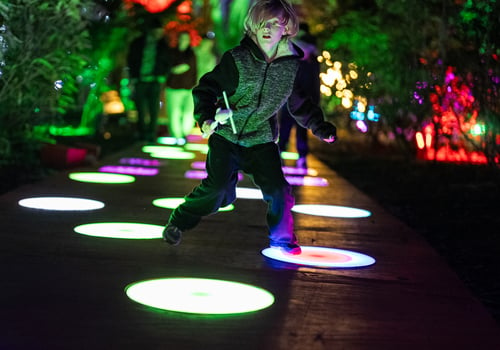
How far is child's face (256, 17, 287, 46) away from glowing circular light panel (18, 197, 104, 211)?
108 inches

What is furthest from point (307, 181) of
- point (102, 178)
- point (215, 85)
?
point (215, 85)

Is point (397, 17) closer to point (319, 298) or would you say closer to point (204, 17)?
point (319, 298)

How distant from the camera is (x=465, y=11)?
343 inches

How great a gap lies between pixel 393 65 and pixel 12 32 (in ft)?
18.2

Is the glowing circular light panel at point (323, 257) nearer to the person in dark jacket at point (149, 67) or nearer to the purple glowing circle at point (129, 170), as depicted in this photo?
the purple glowing circle at point (129, 170)

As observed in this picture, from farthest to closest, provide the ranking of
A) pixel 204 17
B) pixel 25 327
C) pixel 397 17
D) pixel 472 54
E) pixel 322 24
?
pixel 204 17
pixel 322 24
pixel 397 17
pixel 472 54
pixel 25 327

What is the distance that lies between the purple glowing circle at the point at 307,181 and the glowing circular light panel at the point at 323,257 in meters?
4.52

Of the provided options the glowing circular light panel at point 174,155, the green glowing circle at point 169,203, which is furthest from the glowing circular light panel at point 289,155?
the green glowing circle at point 169,203

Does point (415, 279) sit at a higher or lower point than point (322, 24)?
lower

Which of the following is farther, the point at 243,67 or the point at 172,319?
the point at 243,67

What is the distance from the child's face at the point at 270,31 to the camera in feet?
18.3

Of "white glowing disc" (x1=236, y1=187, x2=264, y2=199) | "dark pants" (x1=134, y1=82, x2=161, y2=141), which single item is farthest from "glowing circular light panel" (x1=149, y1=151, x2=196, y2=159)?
"white glowing disc" (x1=236, y1=187, x2=264, y2=199)

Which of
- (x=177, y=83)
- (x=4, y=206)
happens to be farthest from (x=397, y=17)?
(x=4, y=206)

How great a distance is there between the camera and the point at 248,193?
31.6ft
